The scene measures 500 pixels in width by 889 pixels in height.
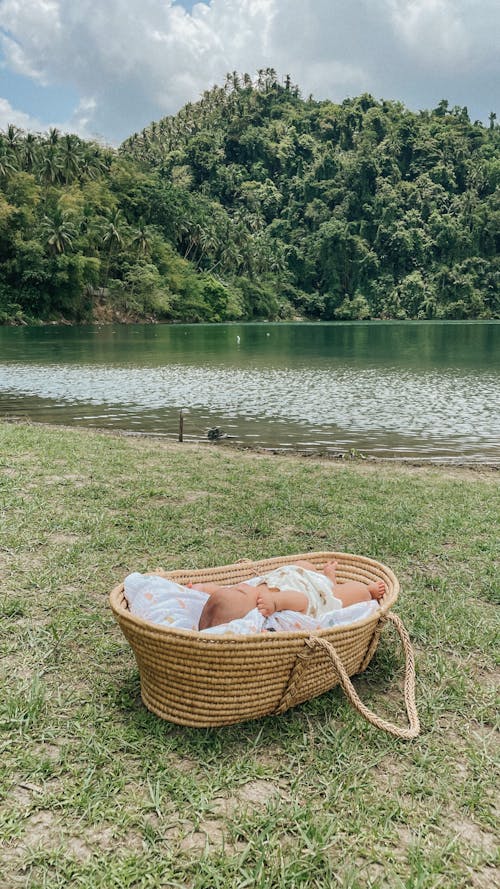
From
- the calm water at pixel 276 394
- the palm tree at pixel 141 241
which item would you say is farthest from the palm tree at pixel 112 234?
the calm water at pixel 276 394

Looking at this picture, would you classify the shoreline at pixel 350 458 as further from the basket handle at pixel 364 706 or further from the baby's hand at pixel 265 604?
the basket handle at pixel 364 706

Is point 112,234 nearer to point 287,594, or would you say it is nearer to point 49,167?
point 49,167

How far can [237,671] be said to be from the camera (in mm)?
2484

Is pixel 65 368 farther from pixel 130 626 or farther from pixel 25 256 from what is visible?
pixel 25 256

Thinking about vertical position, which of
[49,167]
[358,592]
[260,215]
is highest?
[260,215]

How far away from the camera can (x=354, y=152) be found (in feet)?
401

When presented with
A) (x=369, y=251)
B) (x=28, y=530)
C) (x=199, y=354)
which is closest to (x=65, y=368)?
(x=199, y=354)

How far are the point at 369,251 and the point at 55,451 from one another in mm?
98231

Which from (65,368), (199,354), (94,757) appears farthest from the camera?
(199,354)

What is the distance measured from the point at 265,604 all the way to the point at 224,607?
8.3 inches

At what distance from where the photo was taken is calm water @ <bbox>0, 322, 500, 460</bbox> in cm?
1301

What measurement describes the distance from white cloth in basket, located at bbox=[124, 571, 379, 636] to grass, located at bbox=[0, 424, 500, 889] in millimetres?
394

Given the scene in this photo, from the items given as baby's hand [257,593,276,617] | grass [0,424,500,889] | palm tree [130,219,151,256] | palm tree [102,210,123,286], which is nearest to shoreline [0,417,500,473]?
grass [0,424,500,889]

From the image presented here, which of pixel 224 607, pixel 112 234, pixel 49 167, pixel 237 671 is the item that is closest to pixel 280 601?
pixel 224 607
